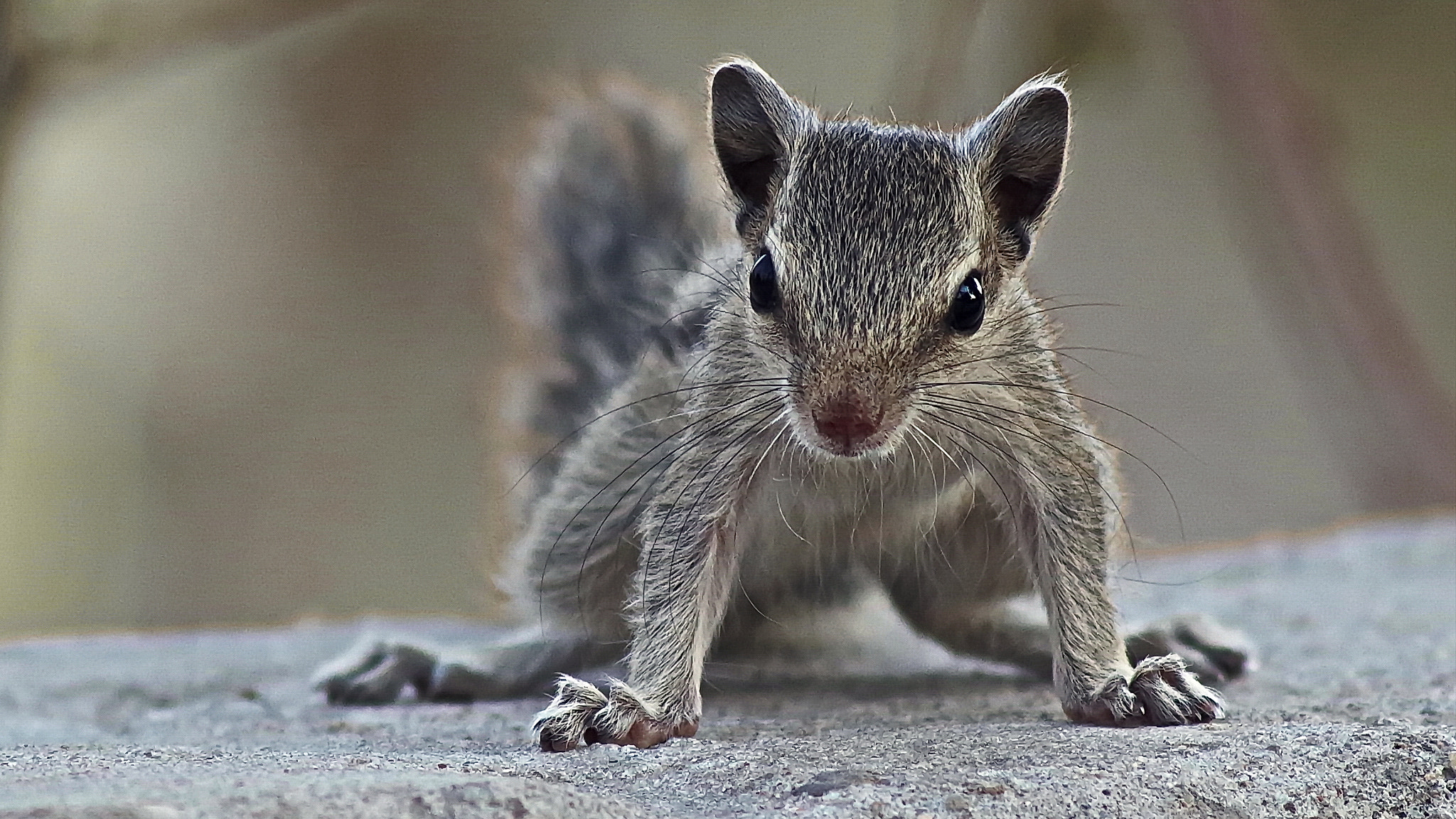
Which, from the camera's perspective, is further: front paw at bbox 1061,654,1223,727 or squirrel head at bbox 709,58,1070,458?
front paw at bbox 1061,654,1223,727

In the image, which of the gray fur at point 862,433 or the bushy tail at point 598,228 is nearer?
the gray fur at point 862,433

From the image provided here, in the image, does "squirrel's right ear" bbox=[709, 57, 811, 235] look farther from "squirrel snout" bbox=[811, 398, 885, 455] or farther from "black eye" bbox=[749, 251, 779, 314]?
"squirrel snout" bbox=[811, 398, 885, 455]

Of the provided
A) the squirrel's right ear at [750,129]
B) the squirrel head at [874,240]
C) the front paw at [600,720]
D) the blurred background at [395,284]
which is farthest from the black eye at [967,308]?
the blurred background at [395,284]

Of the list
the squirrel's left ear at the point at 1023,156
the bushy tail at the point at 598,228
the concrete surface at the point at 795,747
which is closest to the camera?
the concrete surface at the point at 795,747

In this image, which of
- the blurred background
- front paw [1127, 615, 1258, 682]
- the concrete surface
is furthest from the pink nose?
the blurred background

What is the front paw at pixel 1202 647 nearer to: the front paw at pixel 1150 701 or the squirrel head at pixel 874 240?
the front paw at pixel 1150 701
